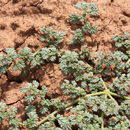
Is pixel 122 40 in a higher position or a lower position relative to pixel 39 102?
higher

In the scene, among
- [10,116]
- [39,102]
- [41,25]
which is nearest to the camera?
[10,116]

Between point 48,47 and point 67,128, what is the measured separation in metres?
1.20

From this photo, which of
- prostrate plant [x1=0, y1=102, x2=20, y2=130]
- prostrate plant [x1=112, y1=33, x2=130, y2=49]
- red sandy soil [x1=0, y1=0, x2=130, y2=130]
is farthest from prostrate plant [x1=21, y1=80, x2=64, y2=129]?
prostrate plant [x1=112, y1=33, x2=130, y2=49]

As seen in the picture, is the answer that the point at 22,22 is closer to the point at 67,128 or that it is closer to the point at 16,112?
the point at 16,112

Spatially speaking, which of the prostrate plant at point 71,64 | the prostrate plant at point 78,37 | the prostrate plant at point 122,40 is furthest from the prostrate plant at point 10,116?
the prostrate plant at point 122,40

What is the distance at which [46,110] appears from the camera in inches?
165

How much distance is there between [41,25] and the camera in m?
4.79

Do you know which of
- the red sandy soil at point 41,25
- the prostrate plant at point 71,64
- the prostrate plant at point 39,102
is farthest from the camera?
the red sandy soil at point 41,25

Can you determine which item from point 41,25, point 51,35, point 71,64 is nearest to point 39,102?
point 71,64

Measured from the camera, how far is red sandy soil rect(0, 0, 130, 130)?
449cm

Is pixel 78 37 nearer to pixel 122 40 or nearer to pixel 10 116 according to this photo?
pixel 122 40

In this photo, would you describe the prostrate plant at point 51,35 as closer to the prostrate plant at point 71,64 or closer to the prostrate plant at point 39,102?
the prostrate plant at point 71,64

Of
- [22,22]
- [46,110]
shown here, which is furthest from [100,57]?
[22,22]

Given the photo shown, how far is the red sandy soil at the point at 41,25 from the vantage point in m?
4.49
